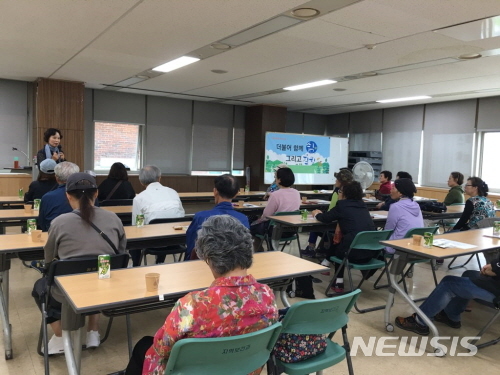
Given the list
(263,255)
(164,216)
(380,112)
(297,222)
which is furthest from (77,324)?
(380,112)

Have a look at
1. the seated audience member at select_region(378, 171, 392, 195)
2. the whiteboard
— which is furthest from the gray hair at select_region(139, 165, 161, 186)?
the whiteboard

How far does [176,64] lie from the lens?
574cm

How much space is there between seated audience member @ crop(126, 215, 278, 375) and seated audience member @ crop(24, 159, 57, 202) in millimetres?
2985

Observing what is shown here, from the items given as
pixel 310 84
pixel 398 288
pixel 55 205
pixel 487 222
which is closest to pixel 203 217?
pixel 55 205

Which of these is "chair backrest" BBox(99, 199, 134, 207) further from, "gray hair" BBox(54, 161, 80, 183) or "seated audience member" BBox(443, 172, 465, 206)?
"seated audience member" BBox(443, 172, 465, 206)

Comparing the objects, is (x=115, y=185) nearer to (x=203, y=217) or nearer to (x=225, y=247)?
(x=203, y=217)

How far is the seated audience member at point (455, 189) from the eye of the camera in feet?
20.4

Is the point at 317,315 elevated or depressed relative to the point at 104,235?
depressed

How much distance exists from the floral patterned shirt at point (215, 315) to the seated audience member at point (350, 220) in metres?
2.47

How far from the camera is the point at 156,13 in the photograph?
363cm

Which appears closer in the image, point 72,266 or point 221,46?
point 72,266

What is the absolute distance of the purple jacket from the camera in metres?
3.96

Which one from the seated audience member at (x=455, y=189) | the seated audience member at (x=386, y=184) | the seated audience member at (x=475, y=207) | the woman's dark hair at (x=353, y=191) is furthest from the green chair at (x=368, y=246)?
the seated audience member at (x=386, y=184)

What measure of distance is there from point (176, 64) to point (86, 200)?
3871 mm
